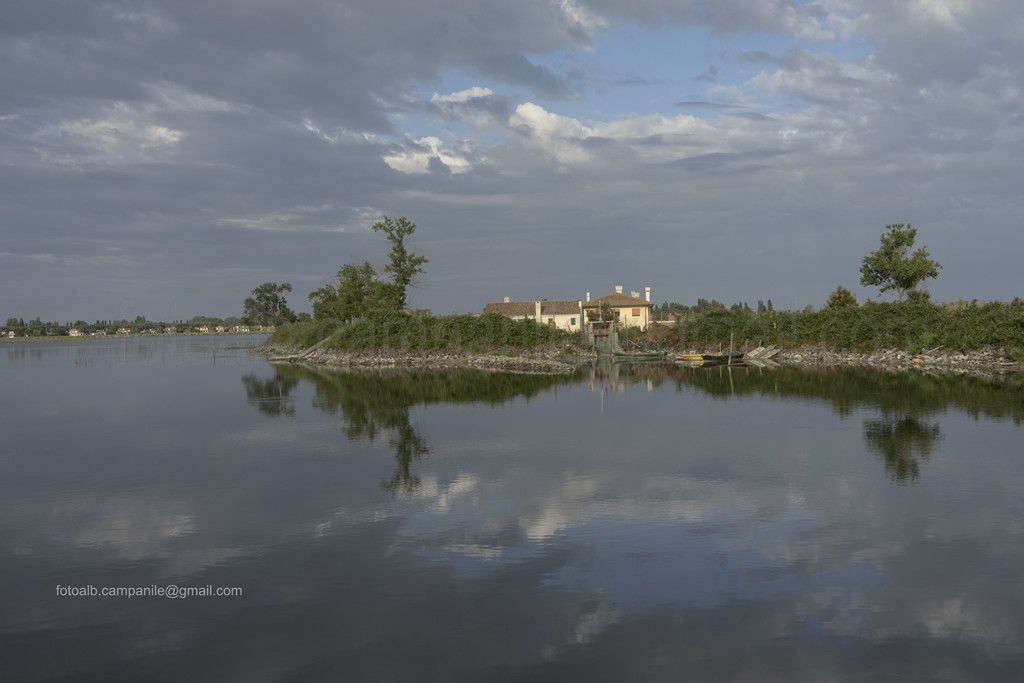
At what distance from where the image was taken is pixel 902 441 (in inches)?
845

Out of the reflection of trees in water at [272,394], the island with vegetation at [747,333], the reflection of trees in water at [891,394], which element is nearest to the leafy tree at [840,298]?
the island with vegetation at [747,333]

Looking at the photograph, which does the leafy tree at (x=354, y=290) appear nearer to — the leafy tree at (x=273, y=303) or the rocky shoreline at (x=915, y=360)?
the rocky shoreline at (x=915, y=360)

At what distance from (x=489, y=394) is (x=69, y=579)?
27.1 metres

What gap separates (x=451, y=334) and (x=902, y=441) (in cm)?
5065

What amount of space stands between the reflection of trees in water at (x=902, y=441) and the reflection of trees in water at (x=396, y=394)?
482 inches

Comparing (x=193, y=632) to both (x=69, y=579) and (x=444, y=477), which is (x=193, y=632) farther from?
(x=444, y=477)

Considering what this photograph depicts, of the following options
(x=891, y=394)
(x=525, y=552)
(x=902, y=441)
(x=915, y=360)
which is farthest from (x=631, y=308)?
(x=525, y=552)

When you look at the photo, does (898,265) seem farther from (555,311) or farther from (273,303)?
(273,303)

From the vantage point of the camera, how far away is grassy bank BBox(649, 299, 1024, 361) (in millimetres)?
53438

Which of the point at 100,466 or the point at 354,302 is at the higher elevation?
the point at 354,302

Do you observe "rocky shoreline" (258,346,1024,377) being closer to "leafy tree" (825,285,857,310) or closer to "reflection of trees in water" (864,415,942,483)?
"leafy tree" (825,285,857,310)

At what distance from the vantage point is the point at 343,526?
13.9 m

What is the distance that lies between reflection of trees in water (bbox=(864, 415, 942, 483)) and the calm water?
0.56ft

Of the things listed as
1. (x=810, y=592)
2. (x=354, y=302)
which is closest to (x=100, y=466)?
(x=810, y=592)
